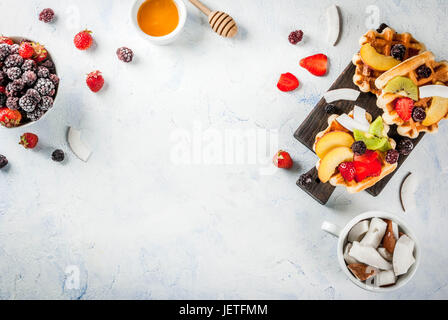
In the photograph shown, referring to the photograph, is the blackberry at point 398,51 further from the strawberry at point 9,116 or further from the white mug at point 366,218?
the strawberry at point 9,116

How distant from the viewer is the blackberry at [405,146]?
185 cm

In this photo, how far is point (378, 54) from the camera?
1.80 metres

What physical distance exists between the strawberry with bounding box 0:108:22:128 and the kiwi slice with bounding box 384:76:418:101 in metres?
1.52

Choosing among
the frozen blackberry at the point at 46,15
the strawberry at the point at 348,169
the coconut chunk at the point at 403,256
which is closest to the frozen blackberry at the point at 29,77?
the frozen blackberry at the point at 46,15

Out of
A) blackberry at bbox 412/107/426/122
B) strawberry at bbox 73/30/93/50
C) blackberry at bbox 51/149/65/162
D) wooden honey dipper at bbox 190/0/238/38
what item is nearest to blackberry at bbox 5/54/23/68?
strawberry at bbox 73/30/93/50

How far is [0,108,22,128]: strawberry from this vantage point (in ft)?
5.84

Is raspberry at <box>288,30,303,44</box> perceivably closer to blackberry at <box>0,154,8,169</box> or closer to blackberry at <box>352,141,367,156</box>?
blackberry at <box>352,141,367,156</box>

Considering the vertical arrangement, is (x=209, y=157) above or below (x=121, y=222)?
above

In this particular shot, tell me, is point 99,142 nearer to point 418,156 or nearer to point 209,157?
point 209,157

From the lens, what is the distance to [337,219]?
6.68 ft

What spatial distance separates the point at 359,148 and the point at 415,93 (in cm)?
33

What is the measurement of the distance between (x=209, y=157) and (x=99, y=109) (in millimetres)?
569

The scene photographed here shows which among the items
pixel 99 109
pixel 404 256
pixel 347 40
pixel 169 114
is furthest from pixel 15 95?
pixel 404 256

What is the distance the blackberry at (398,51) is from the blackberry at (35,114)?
1493mm
